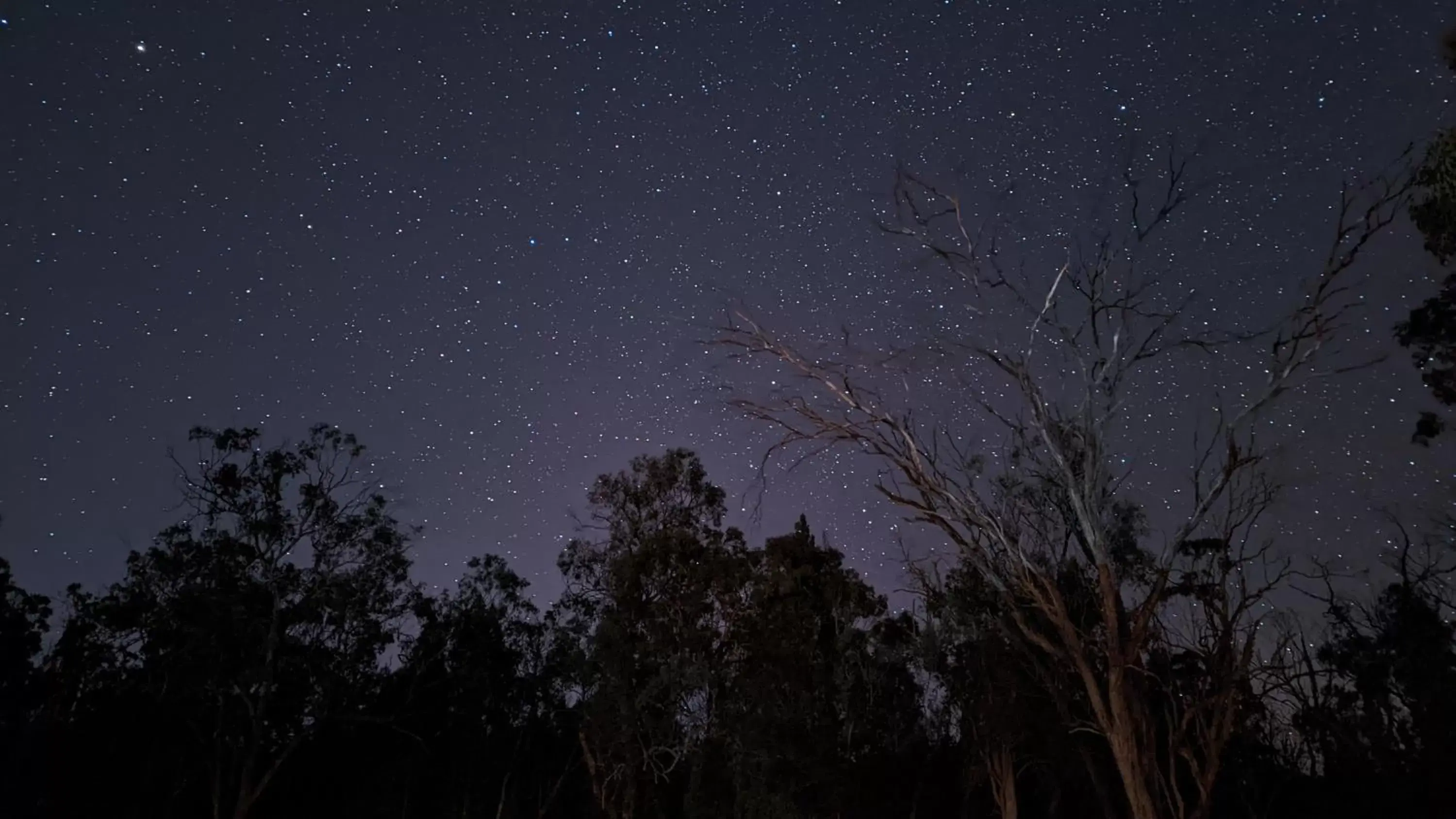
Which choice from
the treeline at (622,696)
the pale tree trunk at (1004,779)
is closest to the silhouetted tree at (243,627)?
the treeline at (622,696)

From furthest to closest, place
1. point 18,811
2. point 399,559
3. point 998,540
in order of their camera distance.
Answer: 1. point 399,559
2. point 18,811
3. point 998,540

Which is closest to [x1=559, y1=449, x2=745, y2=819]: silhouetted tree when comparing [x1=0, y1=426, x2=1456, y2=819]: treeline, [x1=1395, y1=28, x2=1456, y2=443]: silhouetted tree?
[x1=0, y1=426, x2=1456, y2=819]: treeline

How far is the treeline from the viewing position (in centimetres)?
2375

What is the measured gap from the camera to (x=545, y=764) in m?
36.1

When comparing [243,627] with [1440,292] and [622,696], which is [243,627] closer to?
[622,696]

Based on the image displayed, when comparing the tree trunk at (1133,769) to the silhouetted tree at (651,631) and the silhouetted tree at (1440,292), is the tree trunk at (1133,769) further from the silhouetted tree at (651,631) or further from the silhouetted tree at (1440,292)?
the silhouetted tree at (651,631)

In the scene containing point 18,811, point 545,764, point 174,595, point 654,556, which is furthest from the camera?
point 545,764

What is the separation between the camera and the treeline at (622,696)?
77.9 ft

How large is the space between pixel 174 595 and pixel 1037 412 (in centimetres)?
2338

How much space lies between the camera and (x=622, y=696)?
28.1 meters

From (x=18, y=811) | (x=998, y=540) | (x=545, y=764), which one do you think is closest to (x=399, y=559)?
(x=18, y=811)

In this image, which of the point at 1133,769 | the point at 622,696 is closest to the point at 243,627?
the point at 622,696

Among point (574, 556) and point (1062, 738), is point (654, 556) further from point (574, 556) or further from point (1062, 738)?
point (1062, 738)

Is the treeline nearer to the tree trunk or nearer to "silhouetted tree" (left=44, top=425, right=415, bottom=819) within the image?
"silhouetted tree" (left=44, top=425, right=415, bottom=819)
